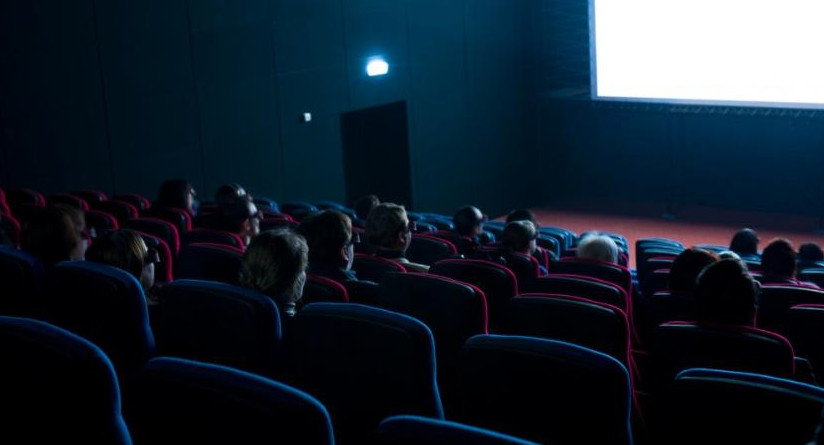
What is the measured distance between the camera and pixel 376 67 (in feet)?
39.7

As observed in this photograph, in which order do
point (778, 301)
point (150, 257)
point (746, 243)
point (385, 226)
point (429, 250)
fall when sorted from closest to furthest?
point (150, 257) → point (778, 301) → point (385, 226) → point (429, 250) → point (746, 243)

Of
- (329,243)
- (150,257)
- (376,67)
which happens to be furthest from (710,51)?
(150,257)

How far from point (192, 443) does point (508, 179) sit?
40.9ft

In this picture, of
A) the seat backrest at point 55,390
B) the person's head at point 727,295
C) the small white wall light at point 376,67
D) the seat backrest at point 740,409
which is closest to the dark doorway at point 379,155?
the small white wall light at point 376,67

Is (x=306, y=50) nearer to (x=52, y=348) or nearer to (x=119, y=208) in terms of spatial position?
(x=119, y=208)

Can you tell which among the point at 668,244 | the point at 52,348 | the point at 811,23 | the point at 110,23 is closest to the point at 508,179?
the point at 811,23

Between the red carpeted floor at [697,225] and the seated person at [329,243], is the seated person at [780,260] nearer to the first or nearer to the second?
the seated person at [329,243]

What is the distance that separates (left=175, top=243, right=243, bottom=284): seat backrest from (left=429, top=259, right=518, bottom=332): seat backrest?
1.03 m

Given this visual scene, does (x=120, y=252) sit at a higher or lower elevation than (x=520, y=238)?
higher

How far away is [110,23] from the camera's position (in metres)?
9.21

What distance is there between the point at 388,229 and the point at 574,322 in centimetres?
175

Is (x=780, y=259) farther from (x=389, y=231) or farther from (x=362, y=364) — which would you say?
(x=362, y=364)

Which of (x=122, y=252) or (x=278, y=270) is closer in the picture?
(x=278, y=270)

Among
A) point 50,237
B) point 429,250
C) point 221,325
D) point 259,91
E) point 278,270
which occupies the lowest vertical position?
point 429,250
